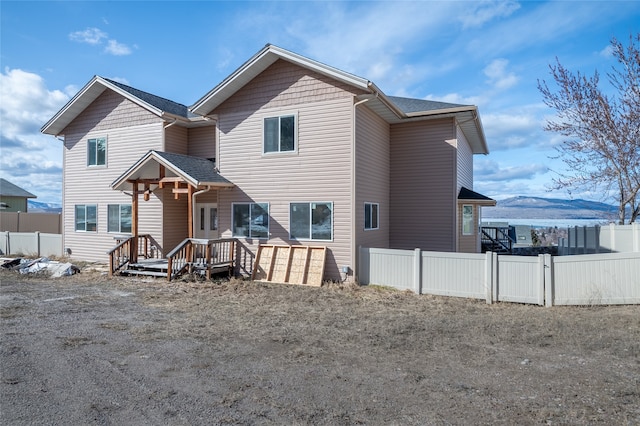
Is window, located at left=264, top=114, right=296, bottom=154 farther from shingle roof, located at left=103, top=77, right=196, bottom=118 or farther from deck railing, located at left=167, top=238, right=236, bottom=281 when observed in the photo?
shingle roof, located at left=103, top=77, right=196, bottom=118

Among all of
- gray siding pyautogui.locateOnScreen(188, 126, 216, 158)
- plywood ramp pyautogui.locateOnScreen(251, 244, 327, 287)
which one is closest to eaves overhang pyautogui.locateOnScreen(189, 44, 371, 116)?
gray siding pyautogui.locateOnScreen(188, 126, 216, 158)

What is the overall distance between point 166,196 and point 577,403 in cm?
1386

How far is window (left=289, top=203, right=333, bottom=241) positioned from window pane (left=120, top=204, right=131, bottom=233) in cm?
706

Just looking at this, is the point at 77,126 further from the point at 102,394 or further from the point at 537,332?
the point at 537,332

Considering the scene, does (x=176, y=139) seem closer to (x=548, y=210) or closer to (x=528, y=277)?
(x=528, y=277)

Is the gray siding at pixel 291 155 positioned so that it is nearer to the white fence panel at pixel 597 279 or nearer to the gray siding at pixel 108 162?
the gray siding at pixel 108 162

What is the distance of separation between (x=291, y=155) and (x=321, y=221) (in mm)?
2269

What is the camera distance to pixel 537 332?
7.02m

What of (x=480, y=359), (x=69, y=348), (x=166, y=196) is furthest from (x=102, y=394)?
(x=166, y=196)

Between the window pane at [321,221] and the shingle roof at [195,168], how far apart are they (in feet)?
10.8

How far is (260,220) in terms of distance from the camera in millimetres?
12977

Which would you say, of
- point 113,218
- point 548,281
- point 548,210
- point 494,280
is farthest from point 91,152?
point 548,210

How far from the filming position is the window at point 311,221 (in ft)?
39.4

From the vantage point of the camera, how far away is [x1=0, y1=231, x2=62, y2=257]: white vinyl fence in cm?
1789
